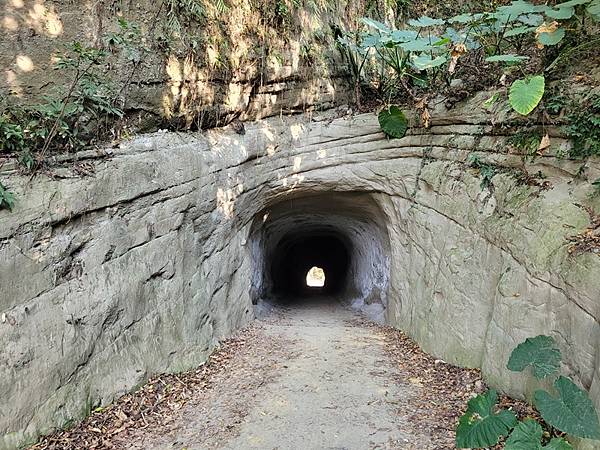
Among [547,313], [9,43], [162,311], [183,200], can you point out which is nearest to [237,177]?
[183,200]

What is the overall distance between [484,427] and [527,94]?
9.55ft

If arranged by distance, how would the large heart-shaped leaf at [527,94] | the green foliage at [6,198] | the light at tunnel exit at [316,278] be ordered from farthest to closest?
the light at tunnel exit at [316,278]
the large heart-shaped leaf at [527,94]
the green foliage at [6,198]

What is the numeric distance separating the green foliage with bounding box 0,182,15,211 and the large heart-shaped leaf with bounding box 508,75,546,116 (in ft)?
14.7

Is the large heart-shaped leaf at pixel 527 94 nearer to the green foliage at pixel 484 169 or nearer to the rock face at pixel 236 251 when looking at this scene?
the rock face at pixel 236 251

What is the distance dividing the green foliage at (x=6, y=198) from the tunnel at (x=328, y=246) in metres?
5.20

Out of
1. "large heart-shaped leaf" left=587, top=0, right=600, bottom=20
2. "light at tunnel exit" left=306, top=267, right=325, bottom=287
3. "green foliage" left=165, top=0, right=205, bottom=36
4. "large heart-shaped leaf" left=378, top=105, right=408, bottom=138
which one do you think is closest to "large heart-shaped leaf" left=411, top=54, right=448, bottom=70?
"large heart-shaped leaf" left=587, top=0, right=600, bottom=20

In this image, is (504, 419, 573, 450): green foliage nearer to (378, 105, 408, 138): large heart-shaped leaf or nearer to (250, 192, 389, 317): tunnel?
(378, 105, 408, 138): large heart-shaped leaf

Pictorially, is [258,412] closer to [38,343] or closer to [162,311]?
[162,311]

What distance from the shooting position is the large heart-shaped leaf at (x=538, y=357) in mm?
3256

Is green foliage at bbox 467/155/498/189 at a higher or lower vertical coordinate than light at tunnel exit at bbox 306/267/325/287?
higher

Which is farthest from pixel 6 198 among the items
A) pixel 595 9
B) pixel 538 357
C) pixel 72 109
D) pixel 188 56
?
pixel 595 9

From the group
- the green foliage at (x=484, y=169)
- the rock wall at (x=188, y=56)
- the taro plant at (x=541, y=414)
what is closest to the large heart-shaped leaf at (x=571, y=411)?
the taro plant at (x=541, y=414)

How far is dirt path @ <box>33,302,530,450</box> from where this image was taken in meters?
3.94

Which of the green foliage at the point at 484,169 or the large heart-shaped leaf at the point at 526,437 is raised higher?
the green foliage at the point at 484,169
